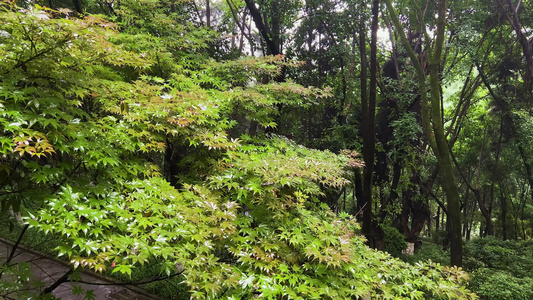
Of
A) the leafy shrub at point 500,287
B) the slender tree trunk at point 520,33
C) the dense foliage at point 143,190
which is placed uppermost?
the slender tree trunk at point 520,33

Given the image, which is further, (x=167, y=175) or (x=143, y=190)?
(x=167, y=175)

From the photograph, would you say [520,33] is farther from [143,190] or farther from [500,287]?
[143,190]

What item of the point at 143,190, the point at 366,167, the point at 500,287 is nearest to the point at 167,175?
the point at 143,190

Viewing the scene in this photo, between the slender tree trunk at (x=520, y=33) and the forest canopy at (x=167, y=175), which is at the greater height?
the slender tree trunk at (x=520, y=33)

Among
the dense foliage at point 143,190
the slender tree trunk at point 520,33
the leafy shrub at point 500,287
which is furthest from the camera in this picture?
the slender tree trunk at point 520,33

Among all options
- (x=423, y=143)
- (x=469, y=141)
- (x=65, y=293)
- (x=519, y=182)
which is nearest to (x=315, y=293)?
(x=65, y=293)

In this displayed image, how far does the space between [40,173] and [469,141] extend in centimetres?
1941

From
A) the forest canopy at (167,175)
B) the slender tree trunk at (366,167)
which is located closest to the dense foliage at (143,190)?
the forest canopy at (167,175)

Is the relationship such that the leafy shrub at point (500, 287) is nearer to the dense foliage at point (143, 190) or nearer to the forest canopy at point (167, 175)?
the forest canopy at point (167, 175)

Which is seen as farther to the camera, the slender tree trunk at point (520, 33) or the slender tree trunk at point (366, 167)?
the slender tree trunk at point (520, 33)

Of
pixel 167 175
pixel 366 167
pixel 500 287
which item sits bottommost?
pixel 500 287

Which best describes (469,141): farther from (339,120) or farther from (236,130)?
(236,130)

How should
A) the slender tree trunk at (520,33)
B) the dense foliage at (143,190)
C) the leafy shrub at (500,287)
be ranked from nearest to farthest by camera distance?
the dense foliage at (143,190) → the leafy shrub at (500,287) → the slender tree trunk at (520,33)

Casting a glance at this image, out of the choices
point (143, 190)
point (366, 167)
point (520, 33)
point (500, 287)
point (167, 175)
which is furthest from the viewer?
point (520, 33)
